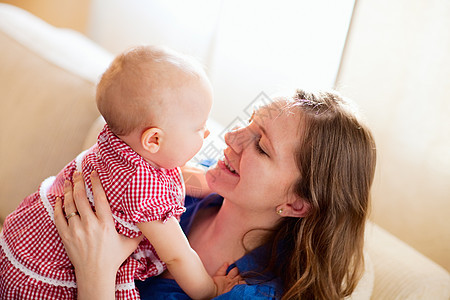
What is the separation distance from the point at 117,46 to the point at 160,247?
2568 millimetres

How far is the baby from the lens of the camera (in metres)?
1.12

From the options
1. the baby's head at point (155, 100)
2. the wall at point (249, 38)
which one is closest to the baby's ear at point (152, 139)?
the baby's head at point (155, 100)

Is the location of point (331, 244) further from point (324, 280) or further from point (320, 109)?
point (320, 109)

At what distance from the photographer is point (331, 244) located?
1.40 meters

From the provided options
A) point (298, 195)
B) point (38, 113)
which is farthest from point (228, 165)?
point (38, 113)

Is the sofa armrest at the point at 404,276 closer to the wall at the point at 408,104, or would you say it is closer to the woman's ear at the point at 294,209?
the woman's ear at the point at 294,209

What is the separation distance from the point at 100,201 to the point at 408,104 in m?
1.24

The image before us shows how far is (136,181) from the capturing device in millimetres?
1145

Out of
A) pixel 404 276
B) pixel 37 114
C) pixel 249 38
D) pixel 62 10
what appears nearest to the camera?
pixel 404 276

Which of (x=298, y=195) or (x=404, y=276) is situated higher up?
(x=298, y=195)

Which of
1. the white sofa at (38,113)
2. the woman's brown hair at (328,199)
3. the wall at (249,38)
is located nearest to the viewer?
the woman's brown hair at (328,199)

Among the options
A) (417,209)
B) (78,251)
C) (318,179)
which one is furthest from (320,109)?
(417,209)

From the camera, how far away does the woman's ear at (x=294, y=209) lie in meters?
1.41

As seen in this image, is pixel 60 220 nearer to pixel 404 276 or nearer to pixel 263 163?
pixel 263 163
